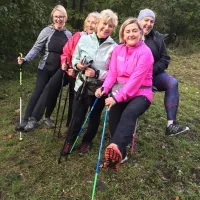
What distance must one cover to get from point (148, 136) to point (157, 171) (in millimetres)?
1118

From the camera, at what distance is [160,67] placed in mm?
4895

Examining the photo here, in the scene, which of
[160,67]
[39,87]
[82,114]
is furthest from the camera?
[39,87]

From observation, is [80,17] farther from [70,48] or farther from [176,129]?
[176,129]

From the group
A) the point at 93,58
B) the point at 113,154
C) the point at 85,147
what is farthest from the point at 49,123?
the point at 113,154

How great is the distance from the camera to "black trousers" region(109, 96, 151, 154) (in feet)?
11.8

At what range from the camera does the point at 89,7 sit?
17359 mm

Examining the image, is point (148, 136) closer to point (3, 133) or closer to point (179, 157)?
point (179, 157)

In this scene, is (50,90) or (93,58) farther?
(50,90)

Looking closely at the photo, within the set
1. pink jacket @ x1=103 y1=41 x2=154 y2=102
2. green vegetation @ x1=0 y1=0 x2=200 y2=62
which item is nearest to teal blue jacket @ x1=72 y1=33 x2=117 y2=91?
pink jacket @ x1=103 y1=41 x2=154 y2=102

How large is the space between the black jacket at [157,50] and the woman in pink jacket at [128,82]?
90cm

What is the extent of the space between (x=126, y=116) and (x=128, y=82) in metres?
0.46

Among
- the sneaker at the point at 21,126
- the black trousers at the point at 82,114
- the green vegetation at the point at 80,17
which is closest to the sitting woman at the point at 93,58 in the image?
the black trousers at the point at 82,114

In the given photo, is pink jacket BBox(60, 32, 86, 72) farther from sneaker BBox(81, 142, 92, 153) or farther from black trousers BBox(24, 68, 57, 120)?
sneaker BBox(81, 142, 92, 153)

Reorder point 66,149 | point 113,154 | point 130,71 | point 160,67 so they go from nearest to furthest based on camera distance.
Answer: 1. point 113,154
2. point 130,71
3. point 66,149
4. point 160,67
